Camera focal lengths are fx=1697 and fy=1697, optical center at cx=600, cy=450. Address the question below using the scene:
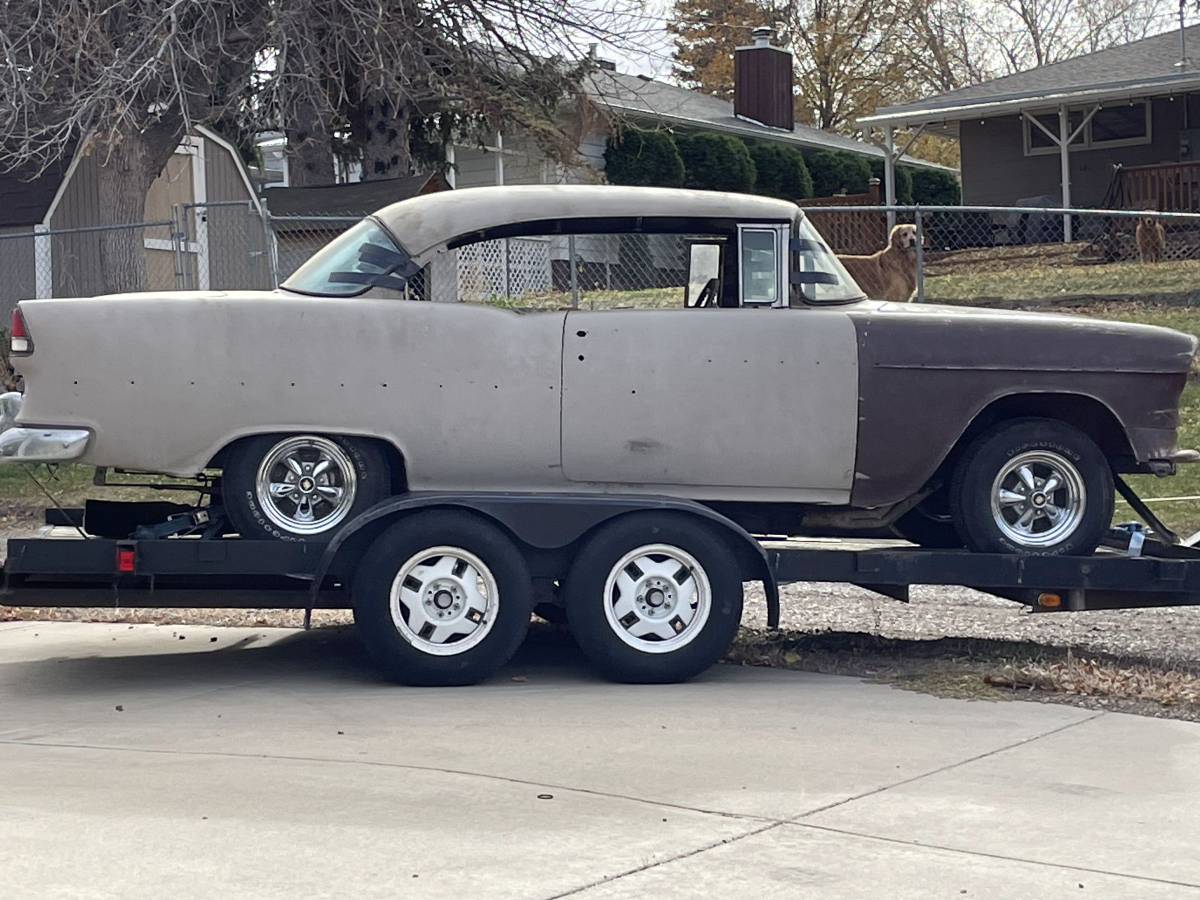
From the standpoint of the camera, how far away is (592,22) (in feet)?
65.3

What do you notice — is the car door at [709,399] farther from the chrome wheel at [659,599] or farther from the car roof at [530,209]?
the car roof at [530,209]

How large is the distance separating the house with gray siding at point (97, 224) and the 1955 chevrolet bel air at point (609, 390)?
1111 cm

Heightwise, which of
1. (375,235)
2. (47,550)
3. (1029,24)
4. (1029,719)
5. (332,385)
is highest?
(1029,24)

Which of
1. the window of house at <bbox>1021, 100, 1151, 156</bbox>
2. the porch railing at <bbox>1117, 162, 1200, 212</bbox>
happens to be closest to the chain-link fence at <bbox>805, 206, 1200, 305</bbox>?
the porch railing at <bbox>1117, 162, 1200, 212</bbox>

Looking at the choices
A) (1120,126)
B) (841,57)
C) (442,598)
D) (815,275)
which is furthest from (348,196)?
(841,57)

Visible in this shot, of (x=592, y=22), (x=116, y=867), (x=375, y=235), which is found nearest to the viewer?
(x=116, y=867)

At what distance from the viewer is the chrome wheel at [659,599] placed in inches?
289

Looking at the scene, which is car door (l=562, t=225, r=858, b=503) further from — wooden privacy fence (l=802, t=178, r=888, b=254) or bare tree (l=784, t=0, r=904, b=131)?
bare tree (l=784, t=0, r=904, b=131)

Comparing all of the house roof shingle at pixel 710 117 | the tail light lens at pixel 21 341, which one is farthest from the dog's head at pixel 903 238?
the house roof shingle at pixel 710 117

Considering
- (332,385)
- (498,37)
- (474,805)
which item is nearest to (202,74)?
(498,37)

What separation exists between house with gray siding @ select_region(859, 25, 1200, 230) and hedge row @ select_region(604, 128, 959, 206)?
140 inches

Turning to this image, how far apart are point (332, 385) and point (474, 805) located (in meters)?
2.57

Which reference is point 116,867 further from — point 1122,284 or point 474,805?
point 1122,284

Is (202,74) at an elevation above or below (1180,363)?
above
